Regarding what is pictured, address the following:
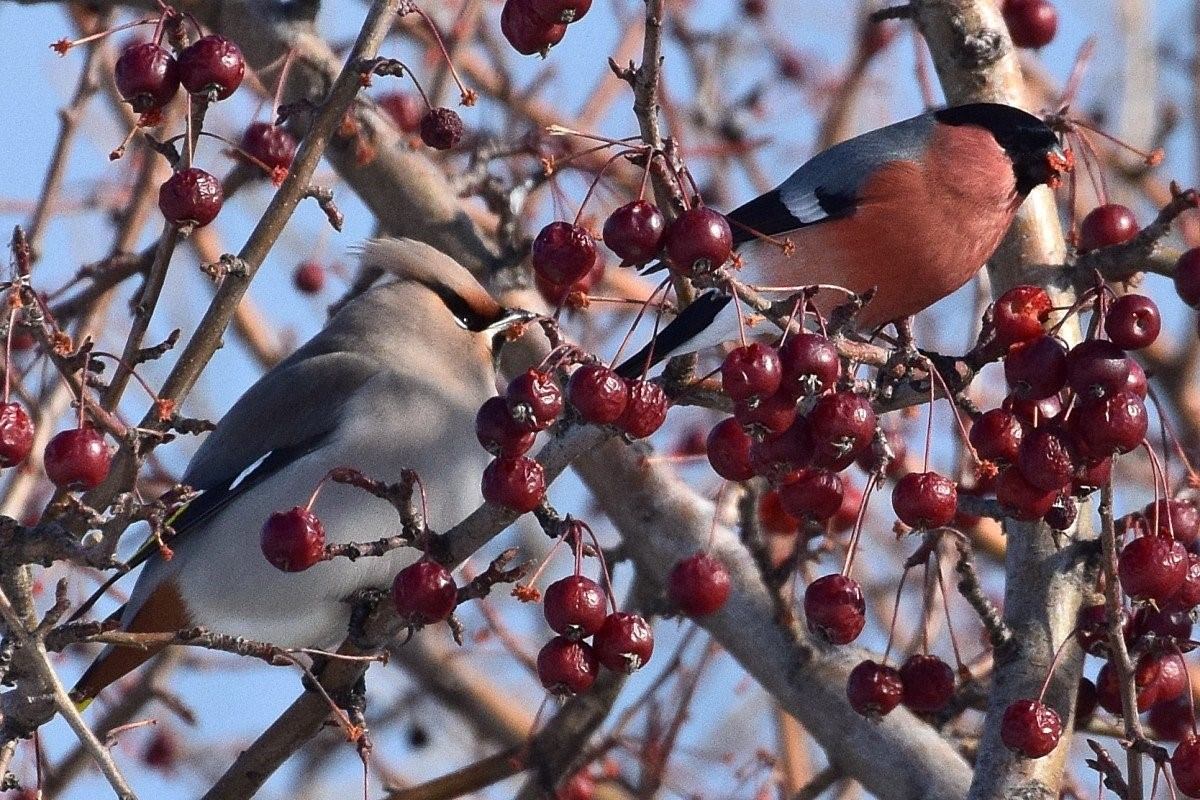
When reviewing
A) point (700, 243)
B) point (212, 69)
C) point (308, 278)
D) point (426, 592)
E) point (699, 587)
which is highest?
point (308, 278)

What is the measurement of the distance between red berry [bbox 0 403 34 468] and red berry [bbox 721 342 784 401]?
903 millimetres

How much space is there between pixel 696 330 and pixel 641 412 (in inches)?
29.1

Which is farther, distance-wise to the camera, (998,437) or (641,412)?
(998,437)

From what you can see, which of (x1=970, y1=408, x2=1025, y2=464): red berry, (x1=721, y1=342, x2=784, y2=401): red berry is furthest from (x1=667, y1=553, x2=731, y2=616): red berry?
(x1=721, y1=342, x2=784, y2=401): red berry

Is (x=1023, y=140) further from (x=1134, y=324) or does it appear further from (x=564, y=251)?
(x=564, y=251)

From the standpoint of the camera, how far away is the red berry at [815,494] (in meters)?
2.51

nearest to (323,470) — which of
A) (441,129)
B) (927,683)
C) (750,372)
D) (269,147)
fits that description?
(269,147)

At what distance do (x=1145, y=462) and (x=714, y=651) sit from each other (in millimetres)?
2182

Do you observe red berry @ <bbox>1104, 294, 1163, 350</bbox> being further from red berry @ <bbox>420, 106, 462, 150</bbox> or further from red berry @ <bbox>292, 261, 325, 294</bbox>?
red berry @ <bbox>292, 261, 325, 294</bbox>

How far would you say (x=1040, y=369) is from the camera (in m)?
2.30

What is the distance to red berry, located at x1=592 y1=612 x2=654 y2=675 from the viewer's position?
2.40 meters

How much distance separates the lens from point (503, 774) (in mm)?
3385

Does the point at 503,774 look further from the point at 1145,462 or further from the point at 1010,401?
the point at 1145,462

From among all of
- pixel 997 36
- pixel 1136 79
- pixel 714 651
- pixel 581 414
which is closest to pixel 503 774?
pixel 714 651
